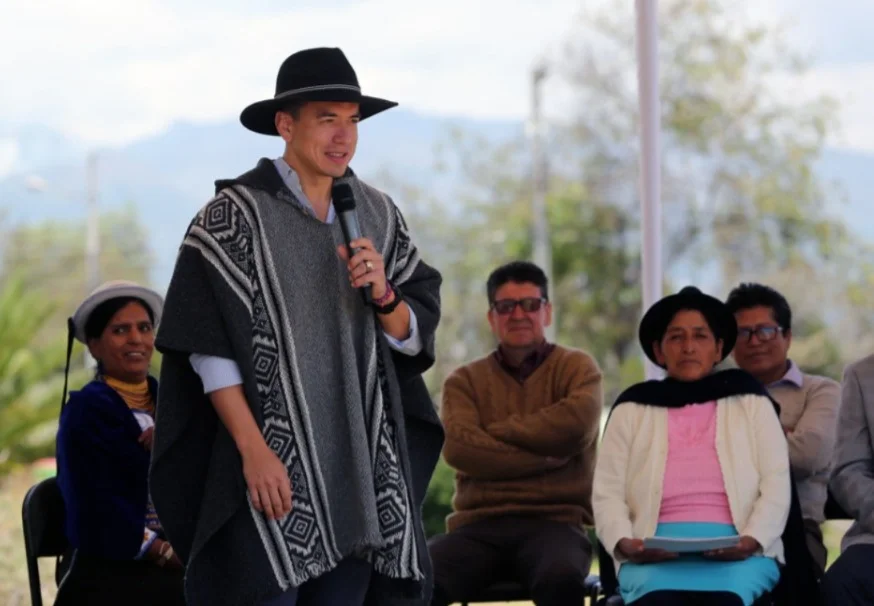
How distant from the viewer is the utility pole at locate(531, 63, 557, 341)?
23.0 metres

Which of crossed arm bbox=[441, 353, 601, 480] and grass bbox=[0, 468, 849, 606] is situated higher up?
crossed arm bbox=[441, 353, 601, 480]

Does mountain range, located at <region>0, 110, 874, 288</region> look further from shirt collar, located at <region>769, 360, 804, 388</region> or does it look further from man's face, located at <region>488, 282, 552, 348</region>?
shirt collar, located at <region>769, 360, 804, 388</region>

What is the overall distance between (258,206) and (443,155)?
2524 centimetres

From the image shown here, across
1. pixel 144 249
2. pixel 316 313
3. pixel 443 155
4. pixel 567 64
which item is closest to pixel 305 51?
pixel 316 313

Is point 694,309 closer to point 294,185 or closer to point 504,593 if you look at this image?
point 504,593

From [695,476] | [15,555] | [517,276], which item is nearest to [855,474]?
[695,476]

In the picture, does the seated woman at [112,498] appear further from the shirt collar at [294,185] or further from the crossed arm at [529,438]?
the shirt collar at [294,185]

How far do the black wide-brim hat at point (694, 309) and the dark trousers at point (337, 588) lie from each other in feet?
5.61

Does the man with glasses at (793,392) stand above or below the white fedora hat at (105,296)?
below

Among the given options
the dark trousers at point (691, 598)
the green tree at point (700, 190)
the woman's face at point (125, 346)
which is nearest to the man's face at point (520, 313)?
the dark trousers at point (691, 598)

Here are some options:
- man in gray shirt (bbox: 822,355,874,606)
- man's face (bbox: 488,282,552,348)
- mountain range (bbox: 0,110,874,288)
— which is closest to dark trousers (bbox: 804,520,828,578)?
man in gray shirt (bbox: 822,355,874,606)

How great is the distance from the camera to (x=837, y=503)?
455cm

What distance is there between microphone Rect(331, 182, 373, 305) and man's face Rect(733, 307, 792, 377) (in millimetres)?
2082

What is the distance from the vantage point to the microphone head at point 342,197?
297 cm
